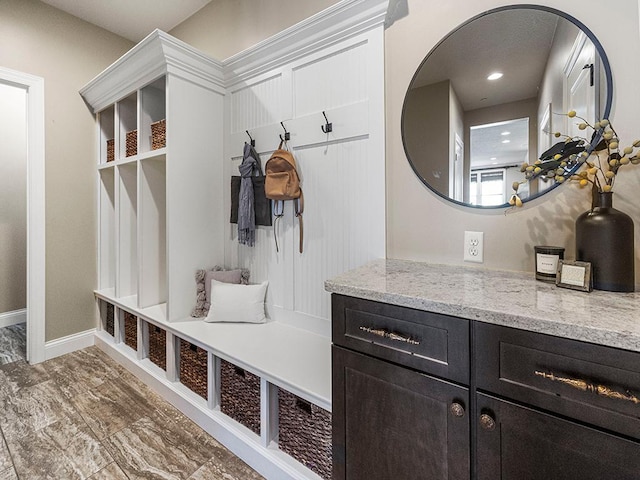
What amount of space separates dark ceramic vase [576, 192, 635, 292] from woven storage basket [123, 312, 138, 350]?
2.83m

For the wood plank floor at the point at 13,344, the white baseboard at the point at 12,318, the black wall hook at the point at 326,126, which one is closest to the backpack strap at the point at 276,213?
the black wall hook at the point at 326,126

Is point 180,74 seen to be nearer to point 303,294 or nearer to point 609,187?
point 303,294

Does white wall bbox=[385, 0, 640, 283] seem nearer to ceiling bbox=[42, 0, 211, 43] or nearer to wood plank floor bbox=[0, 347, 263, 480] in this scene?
wood plank floor bbox=[0, 347, 263, 480]

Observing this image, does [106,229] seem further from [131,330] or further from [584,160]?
[584,160]

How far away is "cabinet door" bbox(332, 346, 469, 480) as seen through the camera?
838 mm

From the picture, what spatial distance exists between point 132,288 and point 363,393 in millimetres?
2476

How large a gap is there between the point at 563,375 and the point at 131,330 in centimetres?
283

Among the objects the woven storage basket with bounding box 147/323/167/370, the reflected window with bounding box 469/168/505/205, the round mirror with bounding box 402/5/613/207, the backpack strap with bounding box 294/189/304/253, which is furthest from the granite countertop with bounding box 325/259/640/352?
the woven storage basket with bounding box 147/323/167/370

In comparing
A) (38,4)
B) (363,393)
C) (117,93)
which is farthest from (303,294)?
(38,4)

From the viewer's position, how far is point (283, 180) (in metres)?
1.84

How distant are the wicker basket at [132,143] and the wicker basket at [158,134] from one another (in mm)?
249

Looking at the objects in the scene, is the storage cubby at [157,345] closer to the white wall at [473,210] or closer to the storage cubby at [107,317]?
the storage cubby at [107,317]

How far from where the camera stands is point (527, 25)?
1.23 metres

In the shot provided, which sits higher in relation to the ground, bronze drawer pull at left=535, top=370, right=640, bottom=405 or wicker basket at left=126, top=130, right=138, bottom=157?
wicker basket at left=126, top=130, right=138, bottom=157
